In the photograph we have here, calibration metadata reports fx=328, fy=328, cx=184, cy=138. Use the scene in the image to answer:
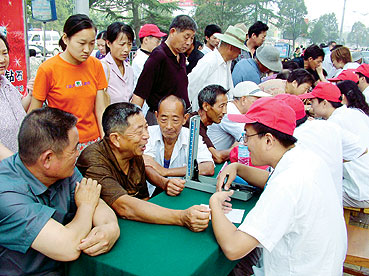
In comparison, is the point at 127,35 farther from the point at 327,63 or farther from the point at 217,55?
the point at 327,63

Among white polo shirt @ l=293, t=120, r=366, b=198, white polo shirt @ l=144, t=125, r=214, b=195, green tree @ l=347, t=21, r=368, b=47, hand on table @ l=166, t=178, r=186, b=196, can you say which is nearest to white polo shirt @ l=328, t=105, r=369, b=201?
white polo shirt @ l=293, t=120, r=366, b=198

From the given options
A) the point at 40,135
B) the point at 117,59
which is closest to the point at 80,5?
the point at 117,59

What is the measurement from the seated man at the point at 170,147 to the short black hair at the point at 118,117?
19.8 inches

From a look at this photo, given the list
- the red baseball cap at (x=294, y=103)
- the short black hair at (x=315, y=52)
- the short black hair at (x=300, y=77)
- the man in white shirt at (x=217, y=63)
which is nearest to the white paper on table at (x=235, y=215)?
the red baseball cap at (x=294, y=103)

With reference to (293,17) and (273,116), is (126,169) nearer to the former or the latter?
(273,116)

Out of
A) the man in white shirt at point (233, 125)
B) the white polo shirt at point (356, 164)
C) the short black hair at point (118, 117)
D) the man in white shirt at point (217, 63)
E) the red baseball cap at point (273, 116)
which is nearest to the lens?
the red baseball cap at point (273, 116)

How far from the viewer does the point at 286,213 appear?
141cm

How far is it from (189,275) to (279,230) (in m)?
0.43

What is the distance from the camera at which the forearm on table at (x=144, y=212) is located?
1694 mm

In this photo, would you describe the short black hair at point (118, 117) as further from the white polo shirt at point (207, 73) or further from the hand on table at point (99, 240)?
the white polo shirt at point (207, 73)

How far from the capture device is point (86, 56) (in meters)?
2.58

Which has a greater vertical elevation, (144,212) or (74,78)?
(74,78)

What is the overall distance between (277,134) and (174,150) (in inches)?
48.2

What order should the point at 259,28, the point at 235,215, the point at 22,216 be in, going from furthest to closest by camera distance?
the point at 259,28 < the point at 235,215 < the point at 22,216
